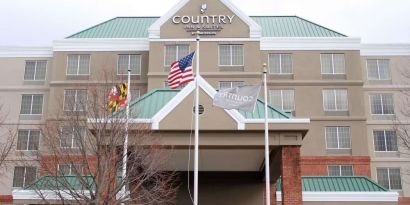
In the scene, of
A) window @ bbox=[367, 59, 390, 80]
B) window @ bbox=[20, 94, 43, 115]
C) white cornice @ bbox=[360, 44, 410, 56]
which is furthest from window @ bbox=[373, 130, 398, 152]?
window @ bbox=[20, 94, 43, 115]

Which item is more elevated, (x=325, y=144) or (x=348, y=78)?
(x=348, y=78)

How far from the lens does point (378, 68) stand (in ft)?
160

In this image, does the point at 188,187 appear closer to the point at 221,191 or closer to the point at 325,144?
the point at 221,191

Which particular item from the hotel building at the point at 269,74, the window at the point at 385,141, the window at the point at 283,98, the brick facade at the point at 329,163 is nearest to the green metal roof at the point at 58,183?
the hotel building at the point at 269,74

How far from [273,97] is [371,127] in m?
8.76

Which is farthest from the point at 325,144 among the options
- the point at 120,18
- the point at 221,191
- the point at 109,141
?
the point at 109,141

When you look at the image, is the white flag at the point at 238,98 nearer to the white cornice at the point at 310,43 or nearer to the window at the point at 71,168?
the window at the point at 71,168

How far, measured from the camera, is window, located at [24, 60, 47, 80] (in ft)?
161

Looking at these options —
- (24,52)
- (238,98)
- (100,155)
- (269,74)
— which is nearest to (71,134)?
(100,155)

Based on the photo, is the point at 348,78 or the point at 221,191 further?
the point at 348,78

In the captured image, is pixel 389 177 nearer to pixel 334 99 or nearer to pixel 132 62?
pixel 334 99

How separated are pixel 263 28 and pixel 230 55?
21.4 ft

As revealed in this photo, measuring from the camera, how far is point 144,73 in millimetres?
46750

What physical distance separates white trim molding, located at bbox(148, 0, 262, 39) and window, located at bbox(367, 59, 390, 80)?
10824 millimetres
